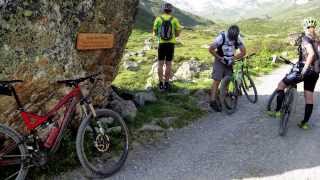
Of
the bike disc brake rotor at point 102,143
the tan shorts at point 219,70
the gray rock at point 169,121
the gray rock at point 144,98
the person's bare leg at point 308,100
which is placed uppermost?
the tan shorts at point 219,70

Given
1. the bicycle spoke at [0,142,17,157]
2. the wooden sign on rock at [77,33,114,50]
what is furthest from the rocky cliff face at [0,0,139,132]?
the bicycle spoke at [0,142,17,157]

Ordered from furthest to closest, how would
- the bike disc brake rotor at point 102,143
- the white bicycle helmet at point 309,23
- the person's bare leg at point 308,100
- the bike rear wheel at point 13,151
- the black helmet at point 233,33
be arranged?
the black helmet at point 233,33
the person's bare leg at point 308,100
the white bicycle helmet at point 309,23
the bike disc brake rotor at point 102,143
the bike rear wheel at point 13,151

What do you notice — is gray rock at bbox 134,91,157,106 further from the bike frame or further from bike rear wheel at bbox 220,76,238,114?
the bike frame

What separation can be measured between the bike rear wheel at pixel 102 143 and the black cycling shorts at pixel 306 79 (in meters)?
4.96

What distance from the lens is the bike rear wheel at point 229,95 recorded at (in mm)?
13384

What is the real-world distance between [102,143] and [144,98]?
556 cm

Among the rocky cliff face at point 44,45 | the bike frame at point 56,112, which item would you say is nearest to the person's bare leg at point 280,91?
the rocky cliff face at point 44,45

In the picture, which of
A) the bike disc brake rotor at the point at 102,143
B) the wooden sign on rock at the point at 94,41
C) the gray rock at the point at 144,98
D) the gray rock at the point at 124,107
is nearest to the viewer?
the bike disc brake rotor at the point at 102,143

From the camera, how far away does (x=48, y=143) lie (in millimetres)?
7652

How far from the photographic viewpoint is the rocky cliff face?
8.16 meters

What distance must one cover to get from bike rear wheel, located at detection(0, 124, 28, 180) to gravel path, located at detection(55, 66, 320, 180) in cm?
119

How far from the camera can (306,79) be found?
37.4 ft

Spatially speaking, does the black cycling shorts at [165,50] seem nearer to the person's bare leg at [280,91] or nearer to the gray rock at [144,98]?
the gray rock at [144,98]

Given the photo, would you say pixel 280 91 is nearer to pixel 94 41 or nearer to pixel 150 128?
pixel 150 128
